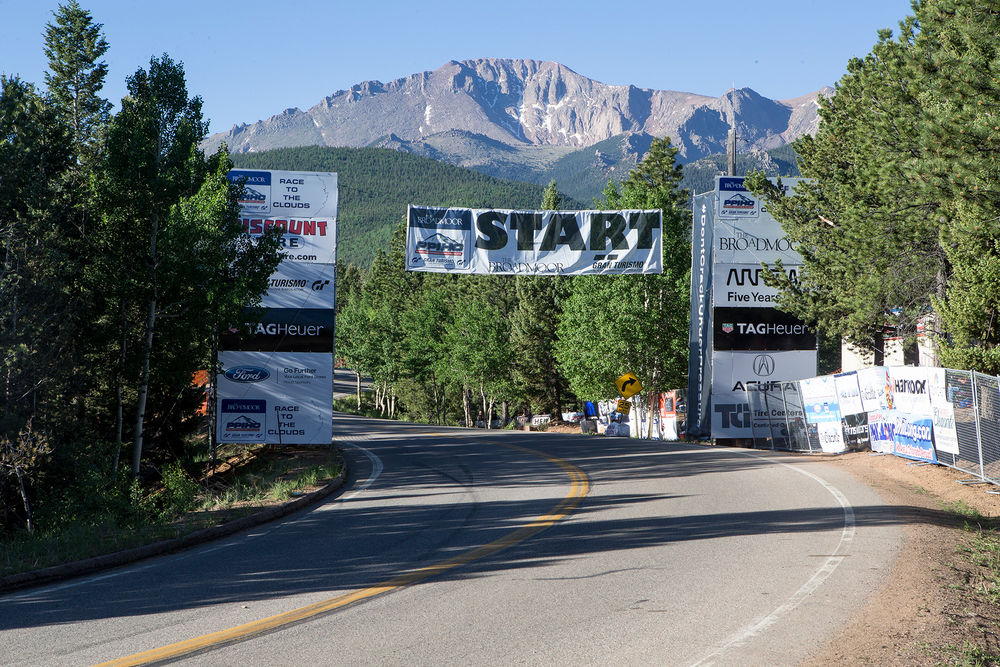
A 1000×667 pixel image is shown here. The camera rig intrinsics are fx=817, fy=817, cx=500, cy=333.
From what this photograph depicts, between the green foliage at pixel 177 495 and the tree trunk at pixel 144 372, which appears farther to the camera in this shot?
the tree trunk at pixel 144 372

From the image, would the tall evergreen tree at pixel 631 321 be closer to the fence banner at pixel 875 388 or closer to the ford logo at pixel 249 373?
the fence banner at pixel 875 388

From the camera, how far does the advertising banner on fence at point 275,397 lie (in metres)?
22.6

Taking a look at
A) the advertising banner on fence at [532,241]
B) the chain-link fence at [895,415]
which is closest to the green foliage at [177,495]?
the advertising banner on fence at [532,241]

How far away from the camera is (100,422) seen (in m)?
22.5

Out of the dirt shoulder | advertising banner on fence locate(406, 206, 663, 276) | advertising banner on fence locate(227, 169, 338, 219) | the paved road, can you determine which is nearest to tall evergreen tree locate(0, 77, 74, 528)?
advertising banner on fence locate(227, 169, 338, 219)

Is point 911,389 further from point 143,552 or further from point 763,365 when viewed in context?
point 143,552

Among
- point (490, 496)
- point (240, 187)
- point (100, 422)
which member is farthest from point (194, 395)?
point (490, 496)

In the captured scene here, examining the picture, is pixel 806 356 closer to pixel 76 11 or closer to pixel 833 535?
pixel 833 535

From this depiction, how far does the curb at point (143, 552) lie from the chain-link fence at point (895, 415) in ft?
40.3

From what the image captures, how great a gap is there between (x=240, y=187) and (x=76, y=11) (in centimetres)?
1989

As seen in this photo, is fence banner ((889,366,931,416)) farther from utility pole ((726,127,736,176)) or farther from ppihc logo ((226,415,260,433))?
ppihc logo ((226,415,260,433))

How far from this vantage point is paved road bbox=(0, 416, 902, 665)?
6.17m

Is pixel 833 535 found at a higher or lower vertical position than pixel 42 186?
lower

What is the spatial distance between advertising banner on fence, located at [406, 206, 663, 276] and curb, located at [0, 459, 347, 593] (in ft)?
42.7
